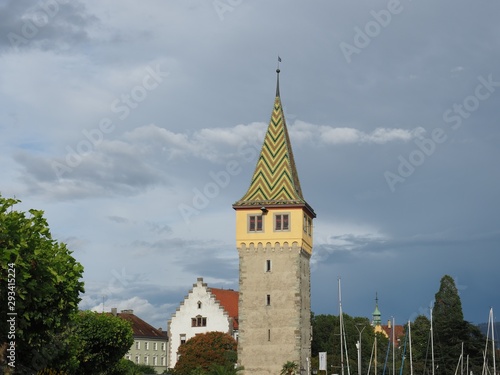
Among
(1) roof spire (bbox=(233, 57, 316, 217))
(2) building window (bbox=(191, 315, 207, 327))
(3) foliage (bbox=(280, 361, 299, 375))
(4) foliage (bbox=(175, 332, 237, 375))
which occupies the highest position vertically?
(1) roof spire (bbox=(233, 57, 316, 217))

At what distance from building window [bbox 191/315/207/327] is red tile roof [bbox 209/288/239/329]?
3437mm

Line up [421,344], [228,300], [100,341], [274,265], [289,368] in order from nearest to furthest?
[100,341]
[289,368]
[274,265]
[421,344]
[228,300]

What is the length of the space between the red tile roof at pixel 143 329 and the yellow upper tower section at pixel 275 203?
4880 centimetres

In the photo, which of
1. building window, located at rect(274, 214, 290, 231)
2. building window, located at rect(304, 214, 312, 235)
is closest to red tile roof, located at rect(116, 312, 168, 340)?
building window, located at rect(304, 214, 312, 235)

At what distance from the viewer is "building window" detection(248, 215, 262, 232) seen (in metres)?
82.1

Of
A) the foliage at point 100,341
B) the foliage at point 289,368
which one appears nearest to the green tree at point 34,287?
the foliage at point 100,341

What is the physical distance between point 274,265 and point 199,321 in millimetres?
31473

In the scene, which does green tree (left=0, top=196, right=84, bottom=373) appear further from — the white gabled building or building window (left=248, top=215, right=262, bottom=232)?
the white gabled building

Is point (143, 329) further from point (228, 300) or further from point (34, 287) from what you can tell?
point (34, 287)

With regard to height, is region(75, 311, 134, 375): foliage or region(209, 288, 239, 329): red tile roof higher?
region(209, 288, 239, 329): red tile roof

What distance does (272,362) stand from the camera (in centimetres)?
7856

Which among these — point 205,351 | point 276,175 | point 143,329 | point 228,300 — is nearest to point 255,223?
point 276,175

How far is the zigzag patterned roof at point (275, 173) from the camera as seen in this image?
82.8 meters

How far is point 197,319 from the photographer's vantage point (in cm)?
11019
